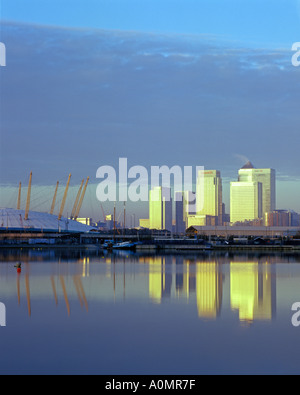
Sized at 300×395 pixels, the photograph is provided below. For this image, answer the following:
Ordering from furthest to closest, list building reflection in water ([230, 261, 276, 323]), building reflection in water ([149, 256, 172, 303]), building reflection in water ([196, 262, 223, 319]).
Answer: building reflection in water ([149, 256, 172, 303])
building reflection in water ([196, 262, 223, 319])
building reflection in water ([230, 261, 276, 323])

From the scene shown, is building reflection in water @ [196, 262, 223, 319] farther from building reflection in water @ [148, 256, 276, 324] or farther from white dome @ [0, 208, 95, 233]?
white dome @ [0, 208, 95, 233]

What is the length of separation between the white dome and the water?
393 feet

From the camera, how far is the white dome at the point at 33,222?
510ft

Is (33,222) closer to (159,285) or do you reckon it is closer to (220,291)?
(159,285)

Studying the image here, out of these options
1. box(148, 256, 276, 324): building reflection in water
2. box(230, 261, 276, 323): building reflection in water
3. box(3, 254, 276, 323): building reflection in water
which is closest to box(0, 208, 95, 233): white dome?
box(3, 254, 276, 323): building reflection in water

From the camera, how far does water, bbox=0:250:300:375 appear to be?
1708 cm

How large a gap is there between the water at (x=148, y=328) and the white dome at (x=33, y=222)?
393 ft

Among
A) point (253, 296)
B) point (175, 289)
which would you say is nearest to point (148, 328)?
point (253, 296)

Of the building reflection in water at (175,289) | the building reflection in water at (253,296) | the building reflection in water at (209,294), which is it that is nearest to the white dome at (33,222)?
the building reflection in water at (175,289)

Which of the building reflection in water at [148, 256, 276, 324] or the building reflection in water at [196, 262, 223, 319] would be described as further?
the building reflection in water at [148, 256, 276, 324]

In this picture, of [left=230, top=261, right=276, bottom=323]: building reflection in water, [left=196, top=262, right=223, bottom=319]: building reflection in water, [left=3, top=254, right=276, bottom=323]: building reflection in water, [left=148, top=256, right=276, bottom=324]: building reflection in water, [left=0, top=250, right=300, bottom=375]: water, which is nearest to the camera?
[left=0, top=250, right=300, bottom=375]: water
